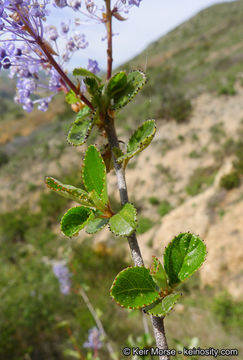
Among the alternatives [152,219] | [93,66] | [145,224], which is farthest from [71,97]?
[152,219]

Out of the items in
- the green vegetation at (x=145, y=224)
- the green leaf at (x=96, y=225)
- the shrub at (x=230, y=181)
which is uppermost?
the green vegetation at (x=145, y=224)

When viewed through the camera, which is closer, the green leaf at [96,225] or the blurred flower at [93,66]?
the green leaf at [96,225]

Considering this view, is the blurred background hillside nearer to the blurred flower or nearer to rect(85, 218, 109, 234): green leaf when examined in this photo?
the blurred flower

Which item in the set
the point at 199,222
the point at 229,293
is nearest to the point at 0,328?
the point at 229,293

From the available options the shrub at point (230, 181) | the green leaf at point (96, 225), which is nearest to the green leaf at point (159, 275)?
the green leaf at point (96, 225)

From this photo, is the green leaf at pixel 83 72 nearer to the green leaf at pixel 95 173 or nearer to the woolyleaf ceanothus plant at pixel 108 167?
the woolyleaf ceanothus plant at pixel 108 167

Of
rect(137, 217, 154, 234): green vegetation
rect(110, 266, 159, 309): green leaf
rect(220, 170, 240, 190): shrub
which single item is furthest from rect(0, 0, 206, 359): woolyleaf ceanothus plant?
rect(137, 217, 154, 234): green vegetation

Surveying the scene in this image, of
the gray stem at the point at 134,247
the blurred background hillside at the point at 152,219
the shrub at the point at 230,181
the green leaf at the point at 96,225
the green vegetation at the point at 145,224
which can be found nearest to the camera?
the gray stem at the point at 134,247

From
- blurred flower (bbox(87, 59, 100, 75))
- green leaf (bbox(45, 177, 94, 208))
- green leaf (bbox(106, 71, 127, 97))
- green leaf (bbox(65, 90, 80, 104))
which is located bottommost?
green leaf (bbox(45, 177, 94, 208))
